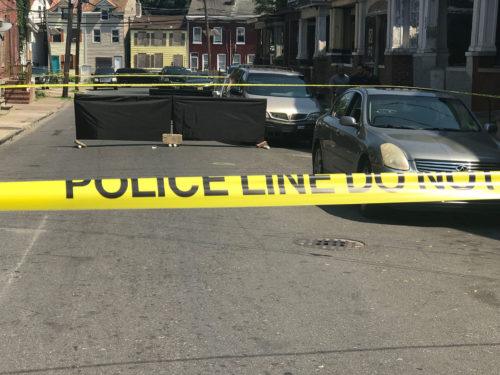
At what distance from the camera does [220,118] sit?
19500 millimetres

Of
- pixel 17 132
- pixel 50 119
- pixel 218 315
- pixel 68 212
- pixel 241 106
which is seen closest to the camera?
pixel 218 315

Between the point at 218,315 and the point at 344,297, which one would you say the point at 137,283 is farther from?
the point at 344,297

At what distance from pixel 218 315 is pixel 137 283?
116 centimetres

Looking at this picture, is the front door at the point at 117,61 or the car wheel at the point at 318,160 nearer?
the car wheel at the point at 318,160

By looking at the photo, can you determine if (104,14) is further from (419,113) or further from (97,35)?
(419,113)

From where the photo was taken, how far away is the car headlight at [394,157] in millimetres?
9828

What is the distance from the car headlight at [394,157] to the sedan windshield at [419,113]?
3.54 feet

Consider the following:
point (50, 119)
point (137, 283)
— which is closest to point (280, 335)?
point (137, 283)

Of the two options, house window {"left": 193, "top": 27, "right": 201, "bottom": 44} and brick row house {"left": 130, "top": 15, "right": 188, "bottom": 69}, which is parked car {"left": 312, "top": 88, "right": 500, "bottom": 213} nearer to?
Result: house window {"left": 193, "top": 27, "right": 201, "bottom": 44}

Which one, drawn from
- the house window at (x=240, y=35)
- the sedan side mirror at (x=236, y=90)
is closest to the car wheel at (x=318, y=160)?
the sedan side mirror at (x=236, y=90)

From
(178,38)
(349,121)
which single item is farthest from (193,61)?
(349,121)

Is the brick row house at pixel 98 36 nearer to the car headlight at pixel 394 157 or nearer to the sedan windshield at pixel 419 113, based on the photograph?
the sedan windshield at pixel 419 113

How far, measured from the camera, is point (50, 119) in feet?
98.2

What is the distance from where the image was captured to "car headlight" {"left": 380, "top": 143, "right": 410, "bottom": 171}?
983 cm
